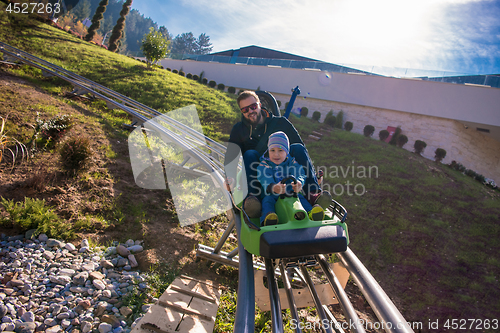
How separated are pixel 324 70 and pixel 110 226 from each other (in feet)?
70.6

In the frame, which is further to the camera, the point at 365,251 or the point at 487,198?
the point at 487,198

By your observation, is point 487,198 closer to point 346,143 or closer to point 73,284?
point 346,143

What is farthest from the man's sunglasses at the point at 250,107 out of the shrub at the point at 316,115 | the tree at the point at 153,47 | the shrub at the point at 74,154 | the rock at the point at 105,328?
the tree at the point at 153,47

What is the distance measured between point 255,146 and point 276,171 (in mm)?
863

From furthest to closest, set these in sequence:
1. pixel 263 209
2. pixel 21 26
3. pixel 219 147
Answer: pixel 21 26 → pixel 219 147 → pixel 263 209

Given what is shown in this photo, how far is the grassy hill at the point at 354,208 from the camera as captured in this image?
12.5 ft

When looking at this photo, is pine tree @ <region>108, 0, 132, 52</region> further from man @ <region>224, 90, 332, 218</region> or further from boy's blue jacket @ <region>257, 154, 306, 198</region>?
boy's blue jacket @ <region>257, 154, 306, 198</region>

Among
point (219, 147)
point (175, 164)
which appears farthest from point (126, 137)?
point (219, 147)

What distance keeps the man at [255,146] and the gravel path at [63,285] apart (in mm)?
1540

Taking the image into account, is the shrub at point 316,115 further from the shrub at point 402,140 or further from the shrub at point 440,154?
the shrub at point 440,154

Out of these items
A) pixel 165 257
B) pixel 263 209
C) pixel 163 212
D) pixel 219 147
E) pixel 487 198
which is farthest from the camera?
pixel 487 198

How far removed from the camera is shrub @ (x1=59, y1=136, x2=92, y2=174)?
4344 mm

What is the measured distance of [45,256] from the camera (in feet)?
9.49

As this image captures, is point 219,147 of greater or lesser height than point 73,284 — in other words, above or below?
above
